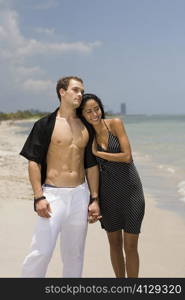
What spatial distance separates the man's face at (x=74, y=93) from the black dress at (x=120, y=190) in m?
0.47

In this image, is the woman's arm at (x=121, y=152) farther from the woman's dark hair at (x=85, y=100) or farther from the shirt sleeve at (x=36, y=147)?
the shirt sleeve at (x=36, y=147)

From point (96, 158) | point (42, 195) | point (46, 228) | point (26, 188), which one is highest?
point (96, 158)

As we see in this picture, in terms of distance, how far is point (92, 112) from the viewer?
3.54 metres

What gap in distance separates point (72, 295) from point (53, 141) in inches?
49.6

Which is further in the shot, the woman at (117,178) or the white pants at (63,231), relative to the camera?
the woman at (117,178)

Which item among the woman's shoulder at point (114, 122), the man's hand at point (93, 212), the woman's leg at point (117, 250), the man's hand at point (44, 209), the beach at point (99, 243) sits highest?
the woman's shoulder at point (114, 122)

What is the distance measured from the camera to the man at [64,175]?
3352 mm

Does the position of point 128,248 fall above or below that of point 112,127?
below

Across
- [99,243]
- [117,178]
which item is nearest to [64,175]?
[117,178]

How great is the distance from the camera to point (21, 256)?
5.18m

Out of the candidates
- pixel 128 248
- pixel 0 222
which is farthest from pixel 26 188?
pixel 128 248

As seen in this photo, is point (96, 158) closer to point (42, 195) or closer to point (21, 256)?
point (42, 195)

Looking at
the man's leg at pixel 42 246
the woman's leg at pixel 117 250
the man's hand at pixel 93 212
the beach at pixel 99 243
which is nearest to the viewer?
the man's leg at pixel 42 246

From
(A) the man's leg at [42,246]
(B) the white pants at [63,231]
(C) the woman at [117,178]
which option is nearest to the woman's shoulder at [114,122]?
(C) the woman at [117,178]
